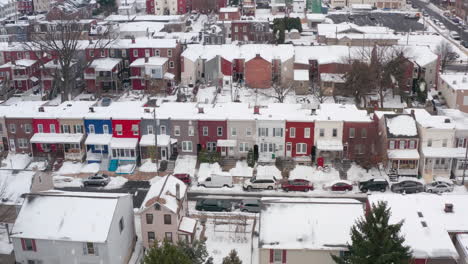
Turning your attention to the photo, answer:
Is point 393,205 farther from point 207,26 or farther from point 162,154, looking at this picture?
point 207,26

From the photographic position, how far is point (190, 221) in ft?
124

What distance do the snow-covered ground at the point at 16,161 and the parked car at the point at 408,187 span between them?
116 ft

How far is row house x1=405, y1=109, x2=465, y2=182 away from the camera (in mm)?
48062

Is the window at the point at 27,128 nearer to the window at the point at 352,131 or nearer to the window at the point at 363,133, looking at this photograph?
the window at the point at 352,131

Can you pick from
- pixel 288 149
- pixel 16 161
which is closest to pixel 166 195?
pixel 288 149

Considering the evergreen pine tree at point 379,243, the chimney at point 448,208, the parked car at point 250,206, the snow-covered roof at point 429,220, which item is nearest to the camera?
the evergreen pine tree at point 379,243

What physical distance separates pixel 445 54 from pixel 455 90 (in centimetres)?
2171

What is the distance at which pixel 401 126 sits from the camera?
1959 inches

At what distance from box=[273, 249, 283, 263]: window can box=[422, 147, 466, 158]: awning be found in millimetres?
21688

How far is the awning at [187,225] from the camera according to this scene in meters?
36.7

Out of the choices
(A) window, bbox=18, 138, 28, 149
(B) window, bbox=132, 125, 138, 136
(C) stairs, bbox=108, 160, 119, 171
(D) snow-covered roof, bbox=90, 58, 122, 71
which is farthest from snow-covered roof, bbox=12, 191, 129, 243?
(D) snow-covered roof, bbox=90, 58, 122, 71

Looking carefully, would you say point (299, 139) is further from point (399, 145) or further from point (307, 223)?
point (307, 223)

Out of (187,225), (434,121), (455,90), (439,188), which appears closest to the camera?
(187,225)

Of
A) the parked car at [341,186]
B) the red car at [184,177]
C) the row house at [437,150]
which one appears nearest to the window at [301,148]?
the parked car at [341,186]
